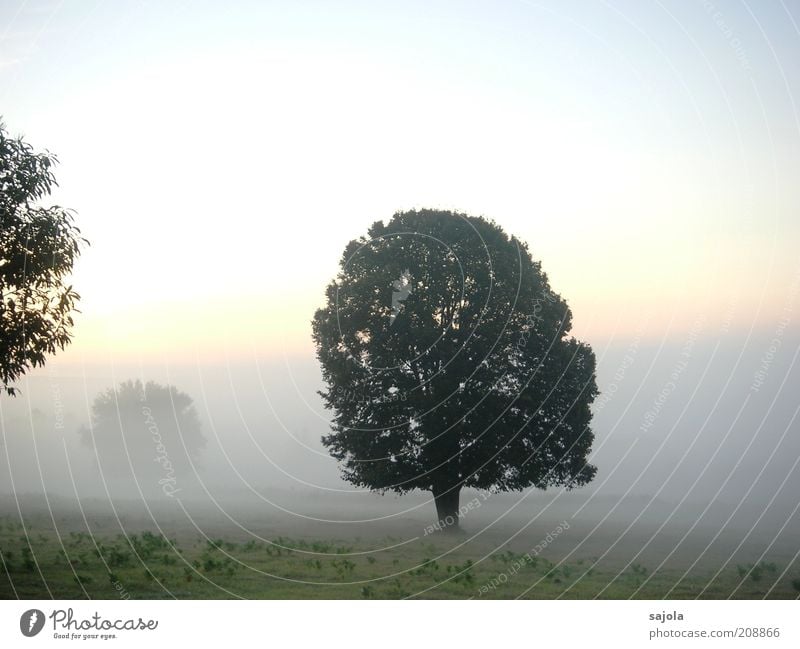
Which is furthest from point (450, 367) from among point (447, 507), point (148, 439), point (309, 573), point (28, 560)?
point (148, 439)

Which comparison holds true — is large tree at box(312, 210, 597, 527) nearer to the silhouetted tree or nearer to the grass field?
the grass field

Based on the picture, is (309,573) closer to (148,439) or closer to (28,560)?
(28,560)

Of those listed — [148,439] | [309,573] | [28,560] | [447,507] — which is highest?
[148,439]

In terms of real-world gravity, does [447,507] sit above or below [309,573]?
above

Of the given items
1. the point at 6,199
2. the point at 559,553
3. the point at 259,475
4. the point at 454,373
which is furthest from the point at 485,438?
the point at 6,199

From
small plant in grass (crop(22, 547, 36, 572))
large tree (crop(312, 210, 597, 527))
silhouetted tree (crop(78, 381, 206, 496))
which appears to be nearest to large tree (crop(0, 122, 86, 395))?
small plant in grass (crop(22, 547, 36, 572))

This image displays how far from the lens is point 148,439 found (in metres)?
59.3

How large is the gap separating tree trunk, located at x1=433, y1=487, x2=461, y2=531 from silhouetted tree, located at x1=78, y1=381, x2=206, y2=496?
66.8ft

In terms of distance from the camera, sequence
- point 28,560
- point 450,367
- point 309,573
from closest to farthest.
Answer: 1. point 28,560
2. point 309,573
3. point 450,367

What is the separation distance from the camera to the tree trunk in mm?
25828

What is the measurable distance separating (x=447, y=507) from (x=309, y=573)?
9068 mm

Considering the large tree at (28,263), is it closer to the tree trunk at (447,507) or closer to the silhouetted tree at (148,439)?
the tree trunk at (447,507)

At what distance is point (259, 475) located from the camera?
34.1m

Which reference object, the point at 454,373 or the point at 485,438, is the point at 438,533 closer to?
the point at 485,438
